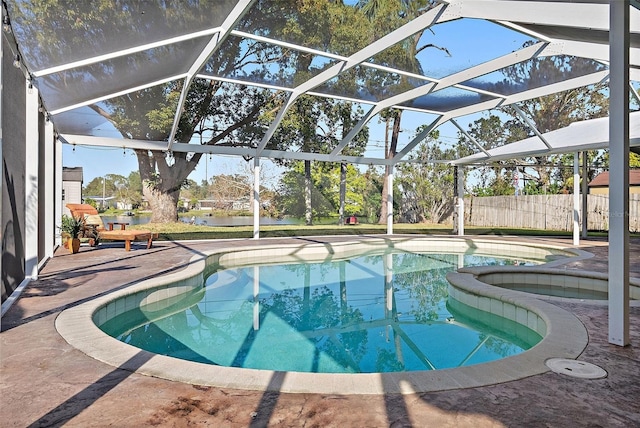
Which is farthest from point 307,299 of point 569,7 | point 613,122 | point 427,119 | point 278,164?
point 427,119

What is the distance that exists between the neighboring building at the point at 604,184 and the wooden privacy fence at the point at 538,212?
202 inches

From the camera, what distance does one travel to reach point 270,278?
8781 mm

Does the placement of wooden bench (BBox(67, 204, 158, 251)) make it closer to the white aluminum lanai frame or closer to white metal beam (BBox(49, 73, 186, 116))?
the white aluminum lanai frame

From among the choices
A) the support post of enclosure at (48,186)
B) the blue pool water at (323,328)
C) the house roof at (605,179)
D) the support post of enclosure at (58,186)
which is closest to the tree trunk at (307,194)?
the support post of enclosure at (58,186)

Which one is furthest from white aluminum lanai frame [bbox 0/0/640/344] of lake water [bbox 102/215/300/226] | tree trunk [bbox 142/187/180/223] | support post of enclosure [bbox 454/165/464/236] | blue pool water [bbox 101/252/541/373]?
lake water [bbox 102/215/300/226]

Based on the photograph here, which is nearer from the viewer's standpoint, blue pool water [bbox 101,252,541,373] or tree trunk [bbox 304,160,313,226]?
blue pool water [bbox 101,252,541,373]

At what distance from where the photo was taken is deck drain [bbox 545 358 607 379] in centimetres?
275

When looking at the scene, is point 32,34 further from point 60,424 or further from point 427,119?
point 427,119

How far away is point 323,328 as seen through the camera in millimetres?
5418

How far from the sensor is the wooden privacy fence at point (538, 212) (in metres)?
18.2

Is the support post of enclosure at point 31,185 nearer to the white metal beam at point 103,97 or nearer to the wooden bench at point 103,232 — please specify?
the white metal beam at point 103,97

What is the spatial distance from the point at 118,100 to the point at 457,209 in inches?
511

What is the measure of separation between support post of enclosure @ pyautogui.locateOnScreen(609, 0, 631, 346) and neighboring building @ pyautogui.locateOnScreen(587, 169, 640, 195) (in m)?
23.3

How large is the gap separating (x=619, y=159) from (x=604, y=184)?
25.9 m
